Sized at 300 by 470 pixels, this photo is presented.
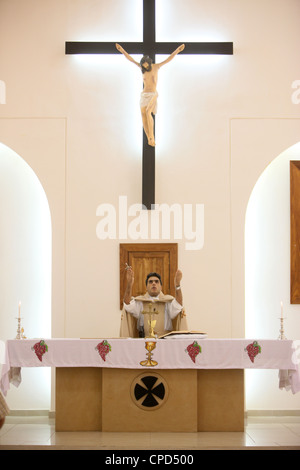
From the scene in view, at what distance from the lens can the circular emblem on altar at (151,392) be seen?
712cm

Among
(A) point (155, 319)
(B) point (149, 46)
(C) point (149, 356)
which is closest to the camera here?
(C) point (149, 356)

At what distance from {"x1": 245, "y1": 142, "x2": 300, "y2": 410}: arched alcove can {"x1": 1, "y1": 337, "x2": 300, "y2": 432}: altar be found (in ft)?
5.51

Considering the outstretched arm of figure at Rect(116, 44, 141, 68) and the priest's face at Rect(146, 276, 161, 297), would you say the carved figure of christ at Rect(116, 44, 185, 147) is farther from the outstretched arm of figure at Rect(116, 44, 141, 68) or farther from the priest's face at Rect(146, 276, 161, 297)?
the priest's face at Rect(146, 276, 161, 297)

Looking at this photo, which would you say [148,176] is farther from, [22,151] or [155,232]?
[22,151]

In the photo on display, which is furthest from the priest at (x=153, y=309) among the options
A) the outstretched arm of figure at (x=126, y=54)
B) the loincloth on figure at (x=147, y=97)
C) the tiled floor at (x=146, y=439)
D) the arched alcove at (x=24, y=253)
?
the outstretched arm of figure at (x=126, y=54)

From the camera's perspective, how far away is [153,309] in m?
7.65

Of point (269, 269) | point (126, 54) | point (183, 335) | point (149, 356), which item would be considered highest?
point (126, 54)

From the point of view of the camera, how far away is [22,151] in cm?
891

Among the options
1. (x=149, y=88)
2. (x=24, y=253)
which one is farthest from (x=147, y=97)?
(x=24, y=253)

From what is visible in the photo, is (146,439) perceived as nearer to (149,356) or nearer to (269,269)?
(149,356)

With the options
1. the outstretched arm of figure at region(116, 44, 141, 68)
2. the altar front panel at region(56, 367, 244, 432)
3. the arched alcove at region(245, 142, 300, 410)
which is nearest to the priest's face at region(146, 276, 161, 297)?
the altar front panel at region(56, 367, 244, 432)

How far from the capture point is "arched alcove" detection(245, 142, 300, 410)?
8.93 m

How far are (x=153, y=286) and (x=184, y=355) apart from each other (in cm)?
91
